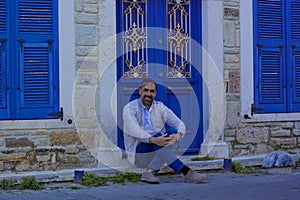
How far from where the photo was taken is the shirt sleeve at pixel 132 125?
6895mm

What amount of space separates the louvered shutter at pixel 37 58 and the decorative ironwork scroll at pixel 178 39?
163 centimetres

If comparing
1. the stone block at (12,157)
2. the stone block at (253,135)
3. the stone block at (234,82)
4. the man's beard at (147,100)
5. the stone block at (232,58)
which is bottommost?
the stone block at (12,157)

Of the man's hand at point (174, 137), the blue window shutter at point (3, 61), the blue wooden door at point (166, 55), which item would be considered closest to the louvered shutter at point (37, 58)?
the blue window shutter at point (3, 61)

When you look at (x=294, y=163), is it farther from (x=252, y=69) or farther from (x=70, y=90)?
(x=70, y=90)

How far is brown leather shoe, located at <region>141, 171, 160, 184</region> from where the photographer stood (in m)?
6.84

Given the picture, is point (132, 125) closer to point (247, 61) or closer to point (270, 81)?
point (247, 61)

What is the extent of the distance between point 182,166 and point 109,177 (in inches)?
35.0

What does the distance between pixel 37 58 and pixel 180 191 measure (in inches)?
91.5

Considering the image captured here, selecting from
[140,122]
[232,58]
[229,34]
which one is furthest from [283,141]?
[140,122]

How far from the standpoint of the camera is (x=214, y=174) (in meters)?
7.64

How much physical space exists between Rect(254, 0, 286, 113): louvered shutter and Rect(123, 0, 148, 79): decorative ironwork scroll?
167 centimetres

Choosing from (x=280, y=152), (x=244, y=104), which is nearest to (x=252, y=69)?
(x=244, y=104)

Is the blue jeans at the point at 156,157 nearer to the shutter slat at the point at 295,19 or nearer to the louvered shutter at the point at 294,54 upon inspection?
the louvered shutter at the point at 294,54

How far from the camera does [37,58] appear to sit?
7.06 meters
